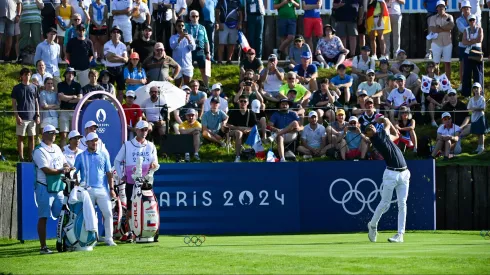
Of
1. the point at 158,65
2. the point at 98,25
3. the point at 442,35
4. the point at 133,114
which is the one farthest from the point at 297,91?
the point at 98,25

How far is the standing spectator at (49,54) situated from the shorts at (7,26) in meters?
2.15

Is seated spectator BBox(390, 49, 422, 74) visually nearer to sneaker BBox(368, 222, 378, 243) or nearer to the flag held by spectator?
the flag held by spectator

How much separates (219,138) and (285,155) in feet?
5.71

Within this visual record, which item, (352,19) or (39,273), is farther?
(352,19)

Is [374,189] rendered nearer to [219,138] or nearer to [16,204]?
[219,138]

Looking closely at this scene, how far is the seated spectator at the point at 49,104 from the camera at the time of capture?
82.9ft

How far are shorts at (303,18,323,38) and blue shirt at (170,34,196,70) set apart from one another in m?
3.62

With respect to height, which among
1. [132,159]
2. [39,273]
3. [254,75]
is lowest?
[39,273]

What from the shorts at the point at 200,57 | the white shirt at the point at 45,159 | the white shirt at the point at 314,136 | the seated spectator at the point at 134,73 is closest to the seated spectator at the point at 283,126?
the white shirt at the point at 314,136

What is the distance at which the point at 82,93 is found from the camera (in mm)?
25766

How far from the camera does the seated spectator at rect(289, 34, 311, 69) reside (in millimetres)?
28778

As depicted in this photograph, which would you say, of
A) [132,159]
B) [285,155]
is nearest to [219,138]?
[285,155]

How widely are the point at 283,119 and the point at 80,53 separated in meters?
5.66

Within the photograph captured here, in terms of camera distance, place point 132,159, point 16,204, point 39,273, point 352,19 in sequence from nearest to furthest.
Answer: point 39,273 → point 132,159 → point 16,204 → point 352,19
